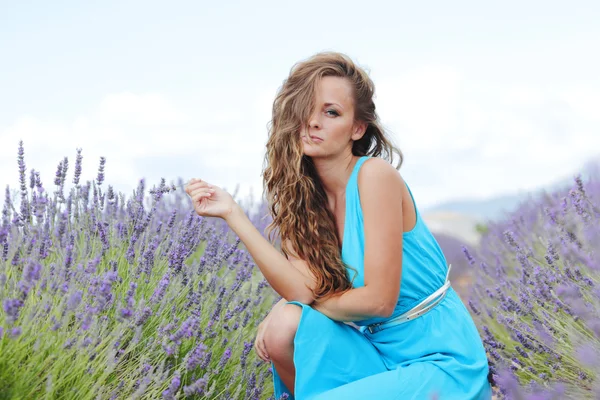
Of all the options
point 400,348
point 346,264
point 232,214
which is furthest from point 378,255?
point 232,214

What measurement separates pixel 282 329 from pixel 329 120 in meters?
0.72

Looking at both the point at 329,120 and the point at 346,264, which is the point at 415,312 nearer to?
the point at 346,264

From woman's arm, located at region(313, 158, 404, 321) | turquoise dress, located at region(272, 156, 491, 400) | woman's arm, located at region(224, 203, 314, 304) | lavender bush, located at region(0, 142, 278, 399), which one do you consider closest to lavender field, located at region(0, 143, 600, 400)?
lavender bush, located at region(0, 142, 278, 399)

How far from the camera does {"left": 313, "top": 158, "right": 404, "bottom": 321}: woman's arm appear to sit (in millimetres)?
2096

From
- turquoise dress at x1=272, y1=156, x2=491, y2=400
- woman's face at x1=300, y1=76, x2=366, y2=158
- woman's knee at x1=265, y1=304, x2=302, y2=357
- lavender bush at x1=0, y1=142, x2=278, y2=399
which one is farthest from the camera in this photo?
woman's face at x1=300, y1=76, x2=366, y2=158

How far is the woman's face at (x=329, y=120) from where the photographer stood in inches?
91.4

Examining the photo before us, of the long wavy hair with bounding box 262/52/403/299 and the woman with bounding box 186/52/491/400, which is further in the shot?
the long wavy hair with bounding box 262/52/403/299

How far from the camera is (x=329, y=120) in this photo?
7.64 ft

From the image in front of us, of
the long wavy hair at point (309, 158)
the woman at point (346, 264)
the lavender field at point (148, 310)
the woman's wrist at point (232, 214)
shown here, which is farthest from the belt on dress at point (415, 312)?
the woman's wrist at point (232, 214)

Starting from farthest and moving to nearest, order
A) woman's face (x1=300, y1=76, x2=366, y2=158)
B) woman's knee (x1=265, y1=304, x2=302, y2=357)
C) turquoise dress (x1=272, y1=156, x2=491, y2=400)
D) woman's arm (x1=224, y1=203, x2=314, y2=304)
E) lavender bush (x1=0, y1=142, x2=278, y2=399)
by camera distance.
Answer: woman's face (x1=300, y1=76, x2=366, y2=158) → woman's arm (x1=224, y1=203, x2=314, y2=304) → woman's knee (x1=265, y1=304, x2=302, y2=357) → turquoise dress (x1=272, y1=156, x2=491, y2=400) → lavender bush (x1=0, y1=142, x2=278, y2=399)

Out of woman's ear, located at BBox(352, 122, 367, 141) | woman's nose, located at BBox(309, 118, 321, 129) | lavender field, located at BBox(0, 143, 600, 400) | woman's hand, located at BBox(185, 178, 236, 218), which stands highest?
woman's nose, located at BBox(309, 118, 321, 129)

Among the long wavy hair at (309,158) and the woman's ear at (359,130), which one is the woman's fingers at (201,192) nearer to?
the long wavy hair at (309,158)

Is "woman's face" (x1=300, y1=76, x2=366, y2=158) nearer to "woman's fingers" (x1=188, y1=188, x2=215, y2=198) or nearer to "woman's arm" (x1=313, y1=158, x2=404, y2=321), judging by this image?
"woman's arm" (x1=313, y1=158, x2=404, y2=321)

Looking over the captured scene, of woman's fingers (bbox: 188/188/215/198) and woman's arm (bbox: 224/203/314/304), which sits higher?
woman's fingers (bbox: 188/188/215/198)
